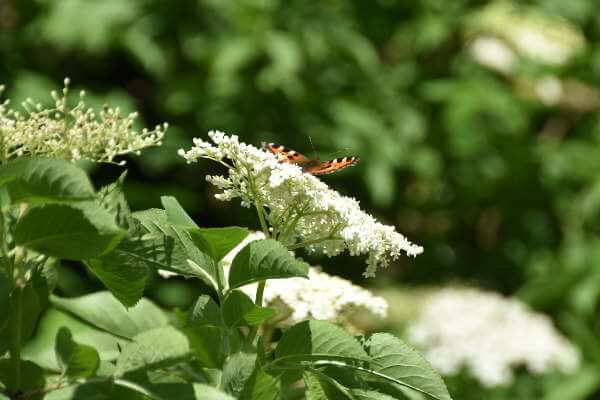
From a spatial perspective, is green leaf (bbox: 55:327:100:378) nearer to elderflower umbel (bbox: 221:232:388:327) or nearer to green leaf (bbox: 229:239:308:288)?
green leaf (bbox: 229:239:308:288)

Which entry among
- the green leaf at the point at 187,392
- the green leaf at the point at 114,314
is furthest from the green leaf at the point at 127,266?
the green leaf at the point at 114,314

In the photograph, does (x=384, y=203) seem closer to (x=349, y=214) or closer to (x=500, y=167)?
(x=500, y=167)

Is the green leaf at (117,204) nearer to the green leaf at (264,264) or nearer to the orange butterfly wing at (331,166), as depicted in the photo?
the green leaf at (264,264)

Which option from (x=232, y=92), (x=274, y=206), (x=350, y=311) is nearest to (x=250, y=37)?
(x=232, y=92)

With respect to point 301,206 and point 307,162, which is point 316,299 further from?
point 301,206

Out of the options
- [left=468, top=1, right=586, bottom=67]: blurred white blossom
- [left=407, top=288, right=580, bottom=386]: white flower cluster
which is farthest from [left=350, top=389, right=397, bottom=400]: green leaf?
[left=468, top=1, right=586, bottom=67]: blurred white blossom
